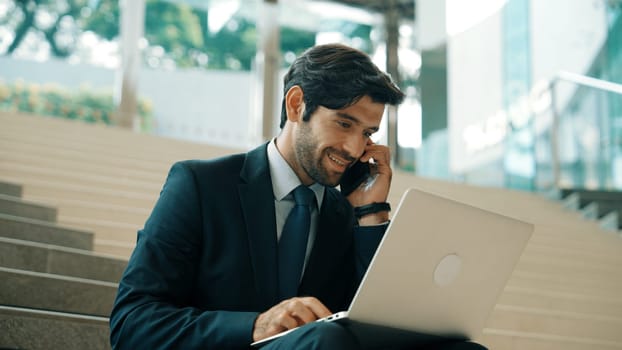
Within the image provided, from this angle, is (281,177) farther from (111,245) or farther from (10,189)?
(10,189)

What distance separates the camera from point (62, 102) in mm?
8734

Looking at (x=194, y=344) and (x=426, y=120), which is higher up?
(x=426, y=120)

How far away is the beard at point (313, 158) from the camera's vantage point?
200cm

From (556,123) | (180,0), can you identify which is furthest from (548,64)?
(180,0)

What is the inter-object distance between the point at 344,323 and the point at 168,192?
1.95 feet

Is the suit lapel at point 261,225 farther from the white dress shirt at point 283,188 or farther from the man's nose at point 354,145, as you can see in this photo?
the man's nose at point 354,145

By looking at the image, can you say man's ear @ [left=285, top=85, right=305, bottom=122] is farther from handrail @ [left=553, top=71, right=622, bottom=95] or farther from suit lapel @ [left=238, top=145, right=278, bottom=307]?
handrail @ [left=553, top=71, right=622, bottom=95]

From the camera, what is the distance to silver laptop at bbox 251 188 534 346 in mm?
1565

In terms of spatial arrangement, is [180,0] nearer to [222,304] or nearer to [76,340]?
[76,340]

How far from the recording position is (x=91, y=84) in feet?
28.9

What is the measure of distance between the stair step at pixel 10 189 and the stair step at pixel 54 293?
135cm

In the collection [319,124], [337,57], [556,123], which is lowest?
[319,124]

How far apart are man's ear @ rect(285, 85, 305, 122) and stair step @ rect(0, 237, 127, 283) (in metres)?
1.48

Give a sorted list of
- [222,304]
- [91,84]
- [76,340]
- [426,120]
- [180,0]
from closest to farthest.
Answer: [222,304] → [76,340] → [91,84] → [180,0] → [426,120]
